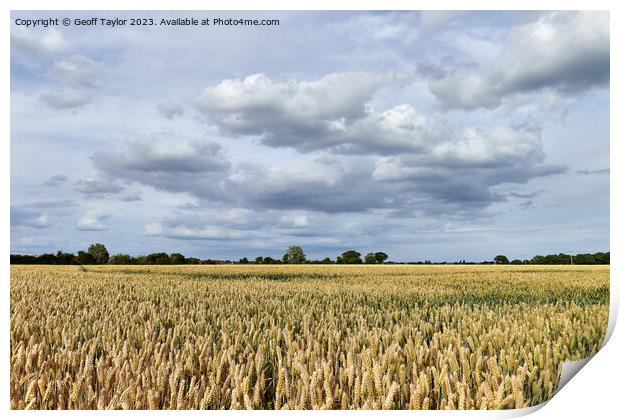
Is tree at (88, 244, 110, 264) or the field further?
tree at (88, 244, 110, 264)

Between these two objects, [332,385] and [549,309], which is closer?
[332,385]

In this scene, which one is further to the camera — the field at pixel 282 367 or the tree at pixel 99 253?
the tree at pixel 99 253

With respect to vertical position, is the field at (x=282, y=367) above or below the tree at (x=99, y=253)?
below

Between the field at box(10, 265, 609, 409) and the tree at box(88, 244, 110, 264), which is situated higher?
the tree at box(88, 244, 110, 264)

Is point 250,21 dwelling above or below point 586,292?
above

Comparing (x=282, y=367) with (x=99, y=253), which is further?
(x=99, y=253)

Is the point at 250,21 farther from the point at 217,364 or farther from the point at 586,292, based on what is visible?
the point at 586,292

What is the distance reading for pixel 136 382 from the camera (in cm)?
301

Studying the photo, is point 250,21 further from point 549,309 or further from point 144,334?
point 549,309
